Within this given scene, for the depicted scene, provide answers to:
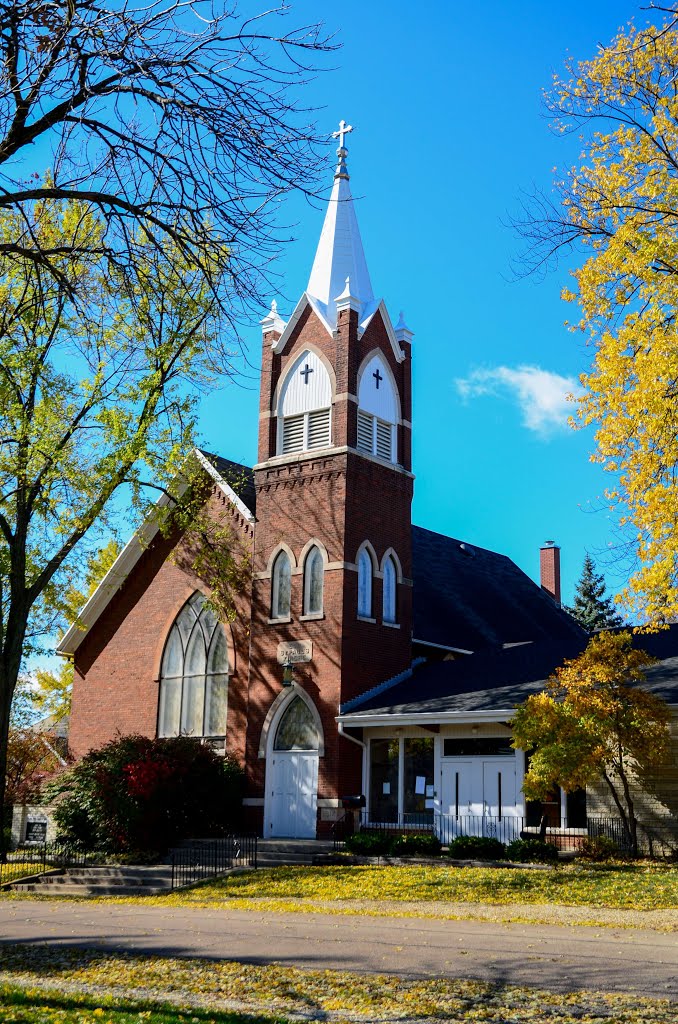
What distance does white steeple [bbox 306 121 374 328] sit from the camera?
30.2m

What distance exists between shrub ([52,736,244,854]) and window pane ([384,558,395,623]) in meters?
5.64

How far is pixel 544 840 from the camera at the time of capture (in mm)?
22984

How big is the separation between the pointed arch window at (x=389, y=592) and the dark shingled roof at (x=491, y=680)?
1761 millimetres

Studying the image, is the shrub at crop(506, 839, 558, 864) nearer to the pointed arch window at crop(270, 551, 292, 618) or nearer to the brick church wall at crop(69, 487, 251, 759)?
the pointed arch window at crop(270, 551, 292, 618)

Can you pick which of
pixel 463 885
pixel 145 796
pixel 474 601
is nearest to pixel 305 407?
pixel 474 601

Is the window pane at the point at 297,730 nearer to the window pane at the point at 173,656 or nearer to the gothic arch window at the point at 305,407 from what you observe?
the window pane at the point at 173,656

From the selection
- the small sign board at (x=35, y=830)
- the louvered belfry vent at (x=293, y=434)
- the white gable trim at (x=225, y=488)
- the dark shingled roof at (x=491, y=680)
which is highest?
the louvered belfry vent at (x=293, y=434)

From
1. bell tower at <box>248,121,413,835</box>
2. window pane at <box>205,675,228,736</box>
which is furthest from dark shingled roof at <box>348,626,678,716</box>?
window pane at <box>205,675,228,736</box>

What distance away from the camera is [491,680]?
86.8 feet

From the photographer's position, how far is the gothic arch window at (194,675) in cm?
3005

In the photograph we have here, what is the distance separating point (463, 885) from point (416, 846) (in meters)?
4.38

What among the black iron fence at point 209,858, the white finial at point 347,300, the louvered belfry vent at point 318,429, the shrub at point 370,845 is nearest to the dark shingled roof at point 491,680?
the shrub at point 370,845

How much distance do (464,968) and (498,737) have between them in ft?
43.9

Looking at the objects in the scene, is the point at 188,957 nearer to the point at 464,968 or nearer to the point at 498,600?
the point at 464,968
